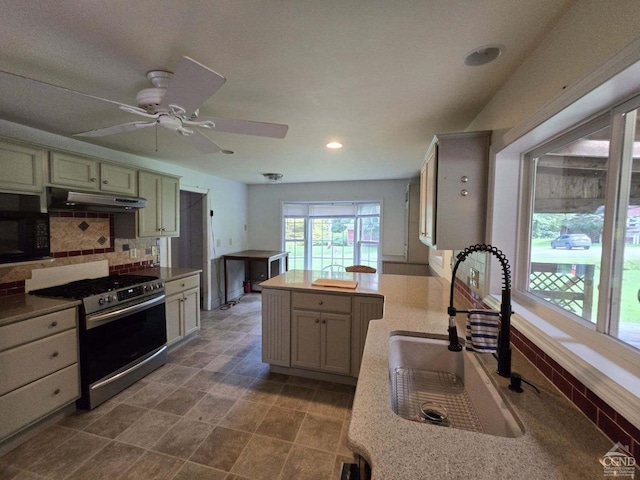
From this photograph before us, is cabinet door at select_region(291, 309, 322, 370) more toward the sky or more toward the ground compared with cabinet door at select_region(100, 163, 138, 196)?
more toward the ground

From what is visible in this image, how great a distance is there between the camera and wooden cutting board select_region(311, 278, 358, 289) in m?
2.50

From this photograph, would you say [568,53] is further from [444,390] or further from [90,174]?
[90,174]

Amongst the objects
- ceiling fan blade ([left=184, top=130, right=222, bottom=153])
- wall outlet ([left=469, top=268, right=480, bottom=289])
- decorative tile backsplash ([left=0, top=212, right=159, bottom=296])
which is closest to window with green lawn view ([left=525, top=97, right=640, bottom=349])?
wall outlet ([left=469, top=268, right=480, bottom=289])

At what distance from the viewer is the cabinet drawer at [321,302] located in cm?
238

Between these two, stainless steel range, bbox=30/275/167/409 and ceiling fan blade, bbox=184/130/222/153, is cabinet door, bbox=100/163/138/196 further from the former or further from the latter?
ceiling fan blade, bbox=184/130/222/153

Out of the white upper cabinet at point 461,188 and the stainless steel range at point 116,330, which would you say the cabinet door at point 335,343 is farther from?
the stainless steel range at point 116,330

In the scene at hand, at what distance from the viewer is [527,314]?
1354 mm

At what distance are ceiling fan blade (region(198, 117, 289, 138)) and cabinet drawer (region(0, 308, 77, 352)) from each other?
1739mm

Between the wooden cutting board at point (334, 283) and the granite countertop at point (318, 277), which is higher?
the wooden cutting board at point (334, 283)

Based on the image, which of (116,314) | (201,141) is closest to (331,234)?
(201,141)

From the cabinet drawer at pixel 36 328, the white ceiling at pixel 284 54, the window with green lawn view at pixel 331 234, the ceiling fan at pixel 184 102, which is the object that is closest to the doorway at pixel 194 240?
the window with green lawn view at pixel 331 234

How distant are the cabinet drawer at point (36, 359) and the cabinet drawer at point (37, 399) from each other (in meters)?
0.05

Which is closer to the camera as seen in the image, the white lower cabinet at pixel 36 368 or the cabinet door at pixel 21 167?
the white lower cabinet at pixel 36 368

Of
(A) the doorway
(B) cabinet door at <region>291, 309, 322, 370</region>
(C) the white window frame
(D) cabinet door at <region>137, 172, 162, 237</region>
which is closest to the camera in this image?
(C) the white window frame
